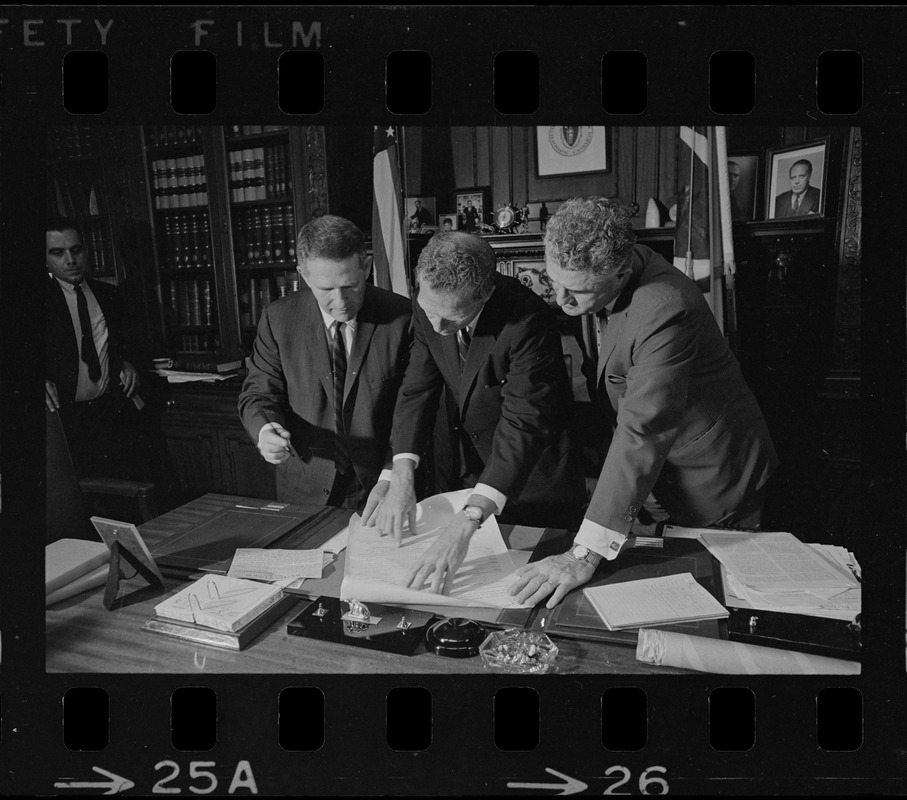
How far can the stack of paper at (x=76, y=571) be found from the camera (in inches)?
69.1

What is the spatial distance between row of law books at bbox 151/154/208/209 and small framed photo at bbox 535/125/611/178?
2.98ft

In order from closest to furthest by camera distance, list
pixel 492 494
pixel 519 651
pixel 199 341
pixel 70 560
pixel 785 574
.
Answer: pixel 519 651
pixel 785 574
pixel 70 560
pixel 492 494
pixel 199 341

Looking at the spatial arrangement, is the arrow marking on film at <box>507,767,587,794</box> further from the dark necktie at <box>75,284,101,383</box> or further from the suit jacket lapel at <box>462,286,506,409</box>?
the dark necktie at <box>75,284,101,383</box>

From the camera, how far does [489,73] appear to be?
5.97 feet

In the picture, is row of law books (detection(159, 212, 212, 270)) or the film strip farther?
row of law books (detection(159, 212, 212, 270))

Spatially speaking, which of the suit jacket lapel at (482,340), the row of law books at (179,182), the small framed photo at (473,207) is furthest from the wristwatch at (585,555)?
the row of law books at (179,182)

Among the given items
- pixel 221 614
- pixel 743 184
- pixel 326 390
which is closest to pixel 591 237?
pixel 743 184

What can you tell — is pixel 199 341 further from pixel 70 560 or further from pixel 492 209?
pixel 492 209

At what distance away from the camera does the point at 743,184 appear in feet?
6.13

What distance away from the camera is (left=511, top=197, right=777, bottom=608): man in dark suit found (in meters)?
1.79

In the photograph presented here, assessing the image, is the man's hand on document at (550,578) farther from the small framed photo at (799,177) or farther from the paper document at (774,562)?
the small framed photo at (799,177)

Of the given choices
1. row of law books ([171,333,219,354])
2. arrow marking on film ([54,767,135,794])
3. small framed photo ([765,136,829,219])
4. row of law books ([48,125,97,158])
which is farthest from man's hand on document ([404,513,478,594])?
row of law books ([48,125,97,158])

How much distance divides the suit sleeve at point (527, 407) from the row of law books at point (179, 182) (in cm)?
95

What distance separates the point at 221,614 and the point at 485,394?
860 mm
